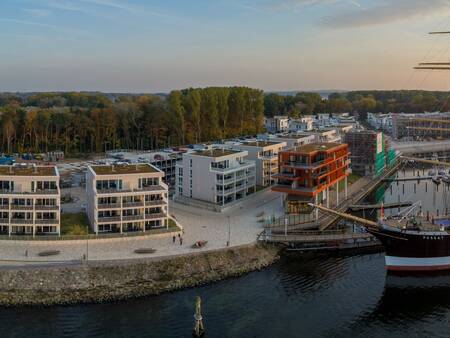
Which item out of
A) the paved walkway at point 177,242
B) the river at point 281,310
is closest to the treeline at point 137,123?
the paved walkway at point 177,242

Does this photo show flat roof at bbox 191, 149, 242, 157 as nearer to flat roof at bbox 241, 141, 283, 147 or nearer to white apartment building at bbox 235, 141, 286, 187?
white apartment building at bbox 235, 141, 286, 187

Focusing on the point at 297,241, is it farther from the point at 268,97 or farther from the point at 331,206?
the point at 268,97

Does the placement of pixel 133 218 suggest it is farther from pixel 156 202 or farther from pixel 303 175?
pixel 303 175

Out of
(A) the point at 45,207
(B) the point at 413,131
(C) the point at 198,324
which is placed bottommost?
(C) the point at 198,324

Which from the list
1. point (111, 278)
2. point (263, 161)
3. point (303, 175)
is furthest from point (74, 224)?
point (263, 161)

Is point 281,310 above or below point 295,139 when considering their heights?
below

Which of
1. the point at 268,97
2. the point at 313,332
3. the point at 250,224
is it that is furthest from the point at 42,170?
the point at 268,97
